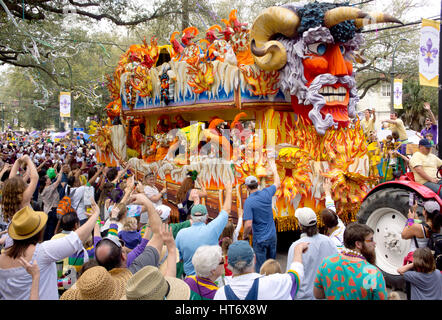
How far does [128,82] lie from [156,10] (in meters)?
2.94

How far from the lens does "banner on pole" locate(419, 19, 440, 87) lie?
699 centimetres

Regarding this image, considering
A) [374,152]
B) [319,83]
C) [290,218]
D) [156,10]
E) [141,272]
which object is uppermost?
[156,10]

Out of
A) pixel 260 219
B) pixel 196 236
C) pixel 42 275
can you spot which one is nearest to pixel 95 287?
pixel 42 275

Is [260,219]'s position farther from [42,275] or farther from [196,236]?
[42,275]

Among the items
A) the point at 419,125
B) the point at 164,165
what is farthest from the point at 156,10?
the point at 419,125

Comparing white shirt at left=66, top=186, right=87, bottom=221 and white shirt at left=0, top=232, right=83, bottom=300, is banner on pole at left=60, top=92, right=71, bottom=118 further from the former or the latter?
white shirt at left=0, top=232, right=83, bottom=300

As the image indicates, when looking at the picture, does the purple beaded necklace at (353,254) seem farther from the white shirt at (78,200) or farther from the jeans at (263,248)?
the white shirt at (78,200)

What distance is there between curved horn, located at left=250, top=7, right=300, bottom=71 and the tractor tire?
291cm

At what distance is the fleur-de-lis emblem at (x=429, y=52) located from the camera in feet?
23.0

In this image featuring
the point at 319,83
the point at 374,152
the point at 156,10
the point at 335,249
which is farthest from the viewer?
the point at 156,10

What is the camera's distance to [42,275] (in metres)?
3.19

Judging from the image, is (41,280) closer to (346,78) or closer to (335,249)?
(335,249)

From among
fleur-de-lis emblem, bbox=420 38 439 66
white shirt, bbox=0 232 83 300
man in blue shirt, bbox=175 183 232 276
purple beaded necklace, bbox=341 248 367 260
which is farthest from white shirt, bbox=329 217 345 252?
fleur-de-lis emblem, bbox=420 38 439 66

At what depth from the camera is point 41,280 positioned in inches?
125
